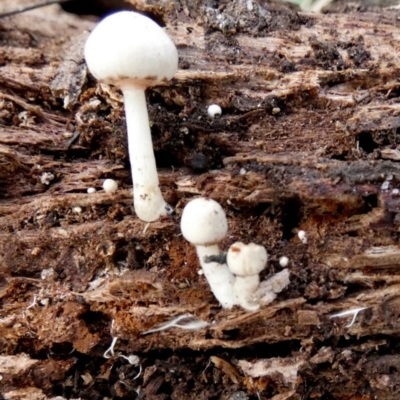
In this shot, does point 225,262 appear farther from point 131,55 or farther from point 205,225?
point 131,55

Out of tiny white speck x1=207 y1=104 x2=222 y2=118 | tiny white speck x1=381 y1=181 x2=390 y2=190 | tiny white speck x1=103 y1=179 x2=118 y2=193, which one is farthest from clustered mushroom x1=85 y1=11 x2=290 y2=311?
tiny white speck x1=381 y1=181 x2=390 y2=190

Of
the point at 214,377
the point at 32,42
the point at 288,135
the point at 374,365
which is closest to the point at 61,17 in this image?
the point at 32,42

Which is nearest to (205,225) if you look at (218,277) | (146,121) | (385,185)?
(218,277)

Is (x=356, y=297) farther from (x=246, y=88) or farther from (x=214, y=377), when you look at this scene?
(x=246, y=88)

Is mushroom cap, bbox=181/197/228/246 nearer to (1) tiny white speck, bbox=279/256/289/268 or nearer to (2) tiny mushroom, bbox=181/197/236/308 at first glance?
(2) tiny mushroom, bbox=181/197/236/308

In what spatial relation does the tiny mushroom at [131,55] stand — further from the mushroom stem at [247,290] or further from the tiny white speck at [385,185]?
the tiny white speck at [385,185]

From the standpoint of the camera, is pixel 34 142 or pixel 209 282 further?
pixel 34 142

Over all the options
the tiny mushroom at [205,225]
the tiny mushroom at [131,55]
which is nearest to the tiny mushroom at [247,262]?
the tiny mushroom at [205,225]
